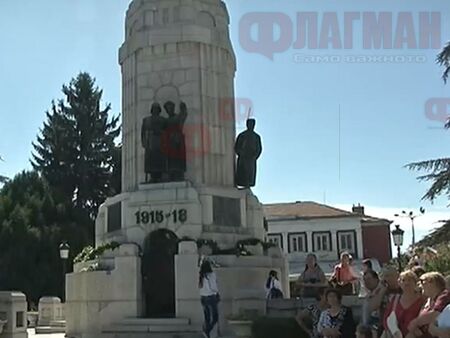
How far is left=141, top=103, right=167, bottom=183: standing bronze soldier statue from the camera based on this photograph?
18.8 metres

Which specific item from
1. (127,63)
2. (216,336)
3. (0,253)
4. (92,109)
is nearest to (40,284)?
(0,253)

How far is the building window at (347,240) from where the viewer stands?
54.1 m

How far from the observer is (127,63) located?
2094 cm

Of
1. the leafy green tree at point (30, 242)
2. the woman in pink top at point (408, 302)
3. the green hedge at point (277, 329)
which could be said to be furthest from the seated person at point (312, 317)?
the leafy green tree at point (30, 242)

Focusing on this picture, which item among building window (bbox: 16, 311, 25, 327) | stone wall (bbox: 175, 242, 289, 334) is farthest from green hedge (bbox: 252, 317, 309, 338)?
building window (bbox: 16, 311, 25, 327)

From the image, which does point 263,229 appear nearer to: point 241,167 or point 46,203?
point 241,167

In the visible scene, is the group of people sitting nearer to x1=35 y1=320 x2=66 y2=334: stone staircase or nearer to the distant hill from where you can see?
the distant hill

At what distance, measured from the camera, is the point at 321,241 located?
2149 inches

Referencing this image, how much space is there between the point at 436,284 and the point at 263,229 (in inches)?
548

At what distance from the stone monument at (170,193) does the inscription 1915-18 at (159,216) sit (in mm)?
27

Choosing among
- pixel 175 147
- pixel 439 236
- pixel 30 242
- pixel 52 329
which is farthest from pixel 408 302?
pixel 30 242

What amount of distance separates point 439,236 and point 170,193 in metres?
7.86

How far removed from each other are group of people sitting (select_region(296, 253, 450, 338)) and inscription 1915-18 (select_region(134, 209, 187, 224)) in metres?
8.09

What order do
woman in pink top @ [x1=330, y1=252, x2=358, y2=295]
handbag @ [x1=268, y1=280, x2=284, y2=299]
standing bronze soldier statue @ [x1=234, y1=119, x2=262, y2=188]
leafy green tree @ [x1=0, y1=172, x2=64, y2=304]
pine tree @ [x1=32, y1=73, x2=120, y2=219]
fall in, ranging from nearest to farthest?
woman in pink top @ [x1=330, y1=252, x2=358, y2=295], handbag @ [x1=268, y1=280, x2=284, y2=299], standing bronze soldier statue @ [x1=234, y1=119, x2=262, y2=188], leafy green tree @ [x1=0, y1=172, x2=64, y2=304], pine tree @ [x1=32, y1=73, x2=120, y2=219]
